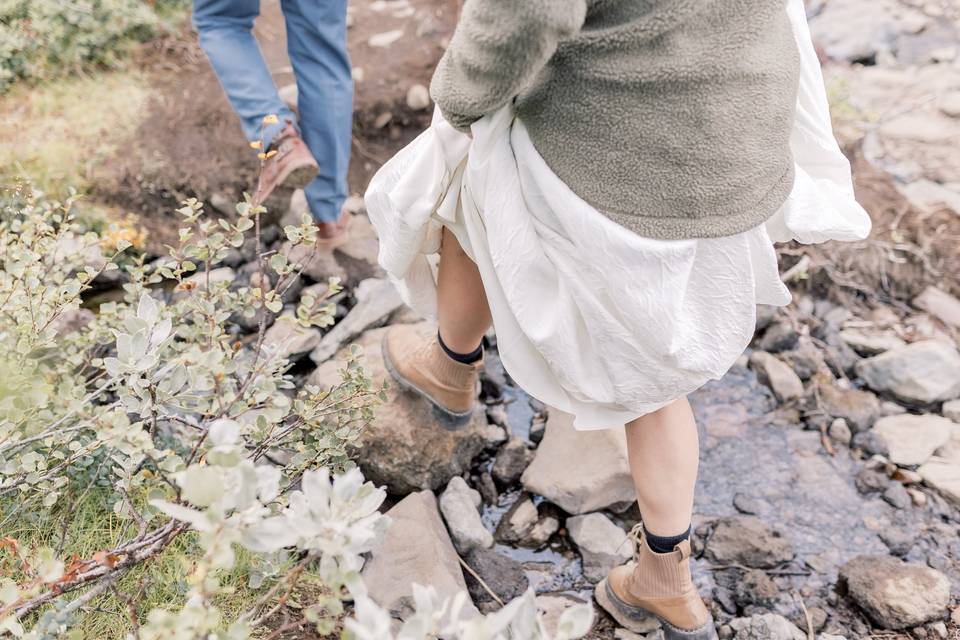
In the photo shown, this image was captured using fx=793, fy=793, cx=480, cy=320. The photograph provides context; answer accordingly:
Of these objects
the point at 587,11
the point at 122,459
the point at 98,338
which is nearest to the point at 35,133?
the point at 98,338

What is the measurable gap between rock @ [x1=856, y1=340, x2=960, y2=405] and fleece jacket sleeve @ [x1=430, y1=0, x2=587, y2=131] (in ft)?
6.64

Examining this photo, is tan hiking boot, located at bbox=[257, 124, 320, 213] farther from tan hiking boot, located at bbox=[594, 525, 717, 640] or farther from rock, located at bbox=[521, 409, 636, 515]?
tan hiking boot, located at bbox=[594, 525, 717, 640]

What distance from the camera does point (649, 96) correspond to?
135cm

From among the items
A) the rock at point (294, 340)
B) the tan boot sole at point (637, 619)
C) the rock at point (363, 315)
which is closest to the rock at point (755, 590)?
the tan boot sole at point (637, 619)

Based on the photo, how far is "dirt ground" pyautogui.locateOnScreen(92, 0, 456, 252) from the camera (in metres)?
3.29

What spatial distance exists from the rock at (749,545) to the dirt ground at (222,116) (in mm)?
2133

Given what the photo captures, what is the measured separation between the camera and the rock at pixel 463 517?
2250mm

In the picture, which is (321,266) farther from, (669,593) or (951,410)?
(951,410)

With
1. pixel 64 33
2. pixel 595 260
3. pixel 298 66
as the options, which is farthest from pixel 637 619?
pixel 64 33

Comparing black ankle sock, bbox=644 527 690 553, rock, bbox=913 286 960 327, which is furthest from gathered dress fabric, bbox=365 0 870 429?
rock, bbox=913 286 960 327

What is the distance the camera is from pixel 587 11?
4.23 feet

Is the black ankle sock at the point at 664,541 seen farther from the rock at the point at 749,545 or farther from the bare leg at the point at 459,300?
the bare leg at the point at 459,300

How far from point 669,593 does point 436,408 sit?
83 cm

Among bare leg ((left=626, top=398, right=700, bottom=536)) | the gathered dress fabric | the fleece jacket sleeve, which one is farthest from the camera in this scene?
bare leg ((left=626, top=398, right=700, bottom=536))
